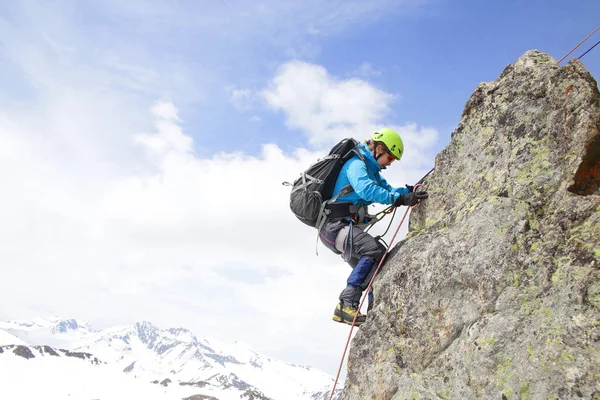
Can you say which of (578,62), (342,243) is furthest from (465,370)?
(578,62)

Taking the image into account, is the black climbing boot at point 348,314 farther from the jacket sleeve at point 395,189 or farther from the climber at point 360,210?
→ the jacket sleeve at point 395,189

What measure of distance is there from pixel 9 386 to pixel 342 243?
211 m

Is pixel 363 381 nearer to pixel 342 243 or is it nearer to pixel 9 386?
pixel 342 243

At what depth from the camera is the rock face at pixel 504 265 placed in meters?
5.81

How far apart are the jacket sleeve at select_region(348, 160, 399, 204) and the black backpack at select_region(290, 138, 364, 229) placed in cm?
49

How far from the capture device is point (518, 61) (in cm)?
898

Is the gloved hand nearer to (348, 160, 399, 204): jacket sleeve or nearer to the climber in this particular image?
the climber

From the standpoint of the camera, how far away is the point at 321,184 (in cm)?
948

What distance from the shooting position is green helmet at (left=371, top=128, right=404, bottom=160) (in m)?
9.83

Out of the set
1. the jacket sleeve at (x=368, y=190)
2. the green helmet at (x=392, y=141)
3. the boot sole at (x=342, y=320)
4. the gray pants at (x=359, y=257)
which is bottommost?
the boot sole at (x=342, y=320)

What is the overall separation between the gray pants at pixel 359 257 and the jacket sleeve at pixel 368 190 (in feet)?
3.06

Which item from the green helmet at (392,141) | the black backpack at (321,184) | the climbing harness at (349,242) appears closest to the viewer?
the climbing harness at (349,242)

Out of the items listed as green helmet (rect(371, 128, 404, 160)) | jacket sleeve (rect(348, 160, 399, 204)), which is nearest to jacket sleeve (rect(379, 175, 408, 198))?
jacket sleeve (rect(348, 160, 399, 204))

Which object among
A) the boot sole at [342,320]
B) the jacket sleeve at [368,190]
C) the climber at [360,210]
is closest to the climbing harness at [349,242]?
the climber at [360,210]
